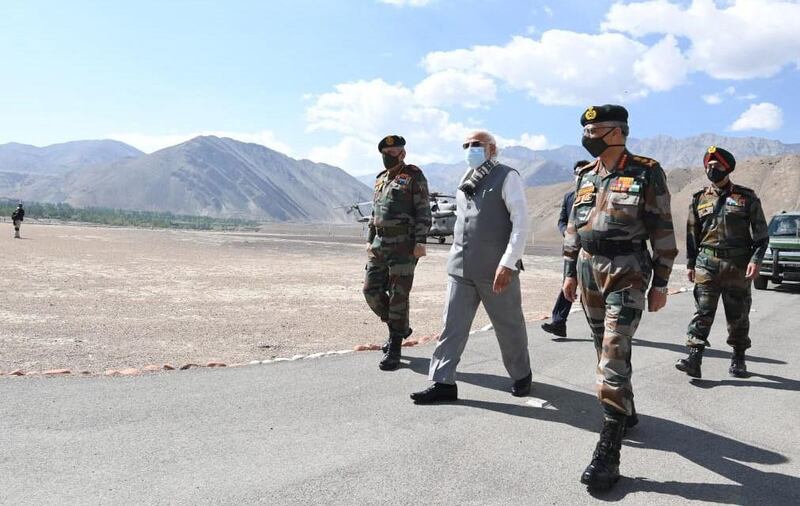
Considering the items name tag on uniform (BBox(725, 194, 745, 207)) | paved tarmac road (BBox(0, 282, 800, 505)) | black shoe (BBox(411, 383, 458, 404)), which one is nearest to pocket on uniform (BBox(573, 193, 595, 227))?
paved tarmac road (BBox(0, 282, 800, 505))

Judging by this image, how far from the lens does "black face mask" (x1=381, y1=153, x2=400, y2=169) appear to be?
18.3 feet

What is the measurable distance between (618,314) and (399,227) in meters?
2.53

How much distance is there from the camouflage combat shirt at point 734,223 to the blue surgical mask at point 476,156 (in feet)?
8.68

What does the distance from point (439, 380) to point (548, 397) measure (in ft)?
3.03

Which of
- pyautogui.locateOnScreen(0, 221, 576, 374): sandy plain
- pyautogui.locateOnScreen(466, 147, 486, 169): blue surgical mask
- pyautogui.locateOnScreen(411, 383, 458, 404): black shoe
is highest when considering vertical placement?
pyautogui.locateOnScreen(466, 147, 486, 169): blue surgical mask

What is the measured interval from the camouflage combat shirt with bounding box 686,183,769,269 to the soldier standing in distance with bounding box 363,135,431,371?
268 cm

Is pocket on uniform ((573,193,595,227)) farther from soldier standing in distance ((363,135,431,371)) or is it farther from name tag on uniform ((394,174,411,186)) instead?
name tag on uniform ((394,174,411,186))

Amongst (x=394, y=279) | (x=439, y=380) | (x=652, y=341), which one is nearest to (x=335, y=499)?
(x=439, y=380)

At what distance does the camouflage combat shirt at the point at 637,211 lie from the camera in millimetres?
3471

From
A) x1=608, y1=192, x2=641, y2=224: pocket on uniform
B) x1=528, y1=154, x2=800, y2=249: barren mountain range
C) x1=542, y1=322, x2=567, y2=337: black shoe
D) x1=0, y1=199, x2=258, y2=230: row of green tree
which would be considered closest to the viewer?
x1=608, y1=192, x2=641, y2=224: pocket on uniform

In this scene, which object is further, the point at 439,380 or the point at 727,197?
the point at 727,197

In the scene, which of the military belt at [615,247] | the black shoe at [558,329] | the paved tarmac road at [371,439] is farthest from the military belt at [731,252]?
the military belt at [615,247]

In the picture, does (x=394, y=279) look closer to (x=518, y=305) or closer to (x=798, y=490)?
(x=518, y=305)

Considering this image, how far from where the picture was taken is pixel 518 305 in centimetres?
449
